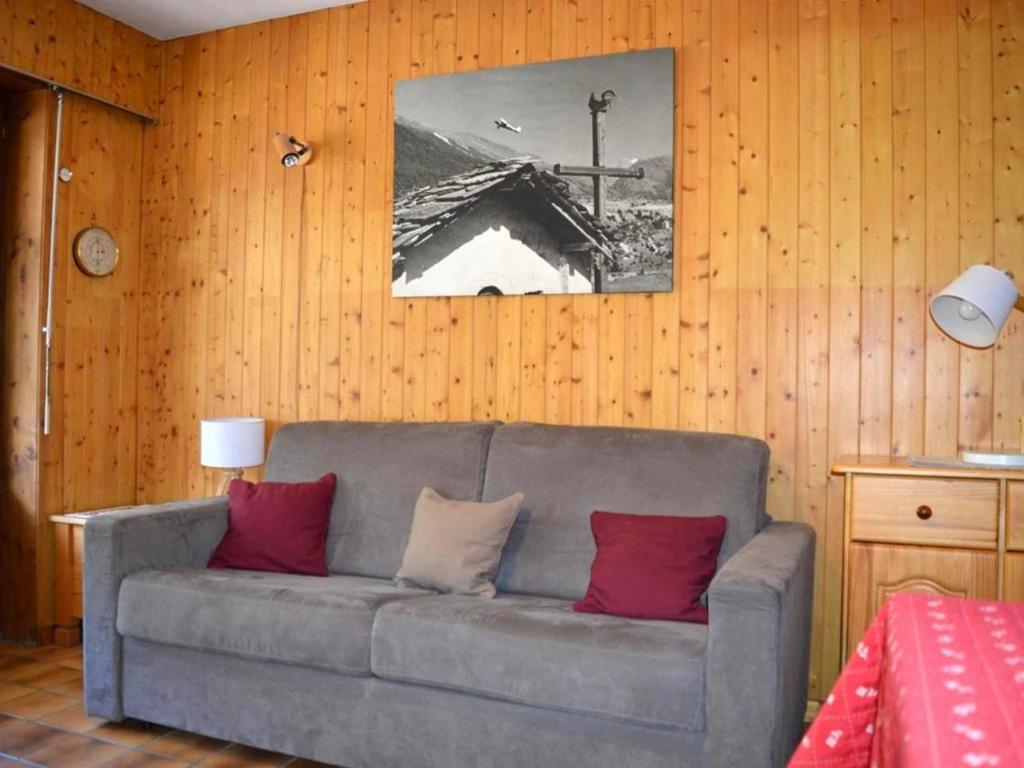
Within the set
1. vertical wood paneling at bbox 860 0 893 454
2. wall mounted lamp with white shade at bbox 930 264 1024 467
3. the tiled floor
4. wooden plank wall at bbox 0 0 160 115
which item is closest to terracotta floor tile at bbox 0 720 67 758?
the tiled floor

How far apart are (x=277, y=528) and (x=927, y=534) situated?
2.07 meters

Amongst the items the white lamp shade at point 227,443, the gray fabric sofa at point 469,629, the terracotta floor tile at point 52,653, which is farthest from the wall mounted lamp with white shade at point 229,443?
the terracotta floor tile at point 52,653

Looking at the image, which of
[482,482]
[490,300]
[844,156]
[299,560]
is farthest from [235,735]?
[844,156]

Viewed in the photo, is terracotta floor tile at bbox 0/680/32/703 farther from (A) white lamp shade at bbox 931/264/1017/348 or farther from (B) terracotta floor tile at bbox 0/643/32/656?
(A) white lamp shade at bbox 931/264/1017/348

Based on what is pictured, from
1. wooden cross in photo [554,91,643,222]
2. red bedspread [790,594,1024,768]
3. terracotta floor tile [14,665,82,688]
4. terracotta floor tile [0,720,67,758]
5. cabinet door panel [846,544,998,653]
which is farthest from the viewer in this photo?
wooden cross in photo [554,91,643,222]

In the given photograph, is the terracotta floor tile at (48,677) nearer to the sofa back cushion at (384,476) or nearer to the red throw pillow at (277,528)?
the red throw pillow at (277,528)

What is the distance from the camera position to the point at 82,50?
3.71 metres

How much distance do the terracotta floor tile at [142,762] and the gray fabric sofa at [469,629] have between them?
12 cm

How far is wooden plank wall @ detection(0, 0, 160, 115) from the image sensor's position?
3426 millimetres

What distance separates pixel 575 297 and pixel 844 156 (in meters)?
1.07

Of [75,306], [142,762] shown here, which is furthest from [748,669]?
[75,306]

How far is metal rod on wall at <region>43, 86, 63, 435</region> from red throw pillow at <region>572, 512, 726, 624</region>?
2.52 m

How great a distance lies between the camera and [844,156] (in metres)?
2.89

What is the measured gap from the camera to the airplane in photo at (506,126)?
332 centimetres
